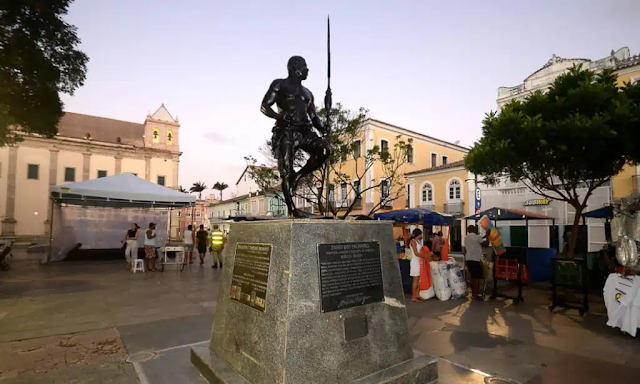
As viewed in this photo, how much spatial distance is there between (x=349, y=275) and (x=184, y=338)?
9.14 feet

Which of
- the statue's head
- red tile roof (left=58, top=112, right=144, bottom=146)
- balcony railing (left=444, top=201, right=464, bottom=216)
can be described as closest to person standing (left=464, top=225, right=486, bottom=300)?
the statue's head

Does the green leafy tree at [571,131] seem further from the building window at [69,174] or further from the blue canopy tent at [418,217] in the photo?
the building window at [69,174]

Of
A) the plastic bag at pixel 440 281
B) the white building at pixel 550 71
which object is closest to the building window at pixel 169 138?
the white building at pixel 550 71

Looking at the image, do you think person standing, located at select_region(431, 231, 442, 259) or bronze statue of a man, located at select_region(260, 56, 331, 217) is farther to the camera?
person standing, located at select_region(431, 231, 442, 259)

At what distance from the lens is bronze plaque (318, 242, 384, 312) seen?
290 centimetres

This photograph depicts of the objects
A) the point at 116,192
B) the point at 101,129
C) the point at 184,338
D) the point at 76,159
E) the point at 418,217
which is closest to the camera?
the point at 184,338

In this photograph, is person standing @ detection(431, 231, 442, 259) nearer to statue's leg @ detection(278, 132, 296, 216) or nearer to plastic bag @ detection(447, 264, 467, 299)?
plastic bag @ detection(447, 264, 467, 299)

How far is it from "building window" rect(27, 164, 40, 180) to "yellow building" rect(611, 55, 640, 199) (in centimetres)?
5174

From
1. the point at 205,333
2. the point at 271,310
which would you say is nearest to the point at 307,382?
the point at 271,310

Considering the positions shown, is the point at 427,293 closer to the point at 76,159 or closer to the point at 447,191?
the point at 447,191

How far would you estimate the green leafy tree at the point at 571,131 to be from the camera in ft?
23.3

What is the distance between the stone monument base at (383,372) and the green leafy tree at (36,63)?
9.91 metres

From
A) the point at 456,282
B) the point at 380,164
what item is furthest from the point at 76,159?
the point at 456,282

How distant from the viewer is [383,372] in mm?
2979
